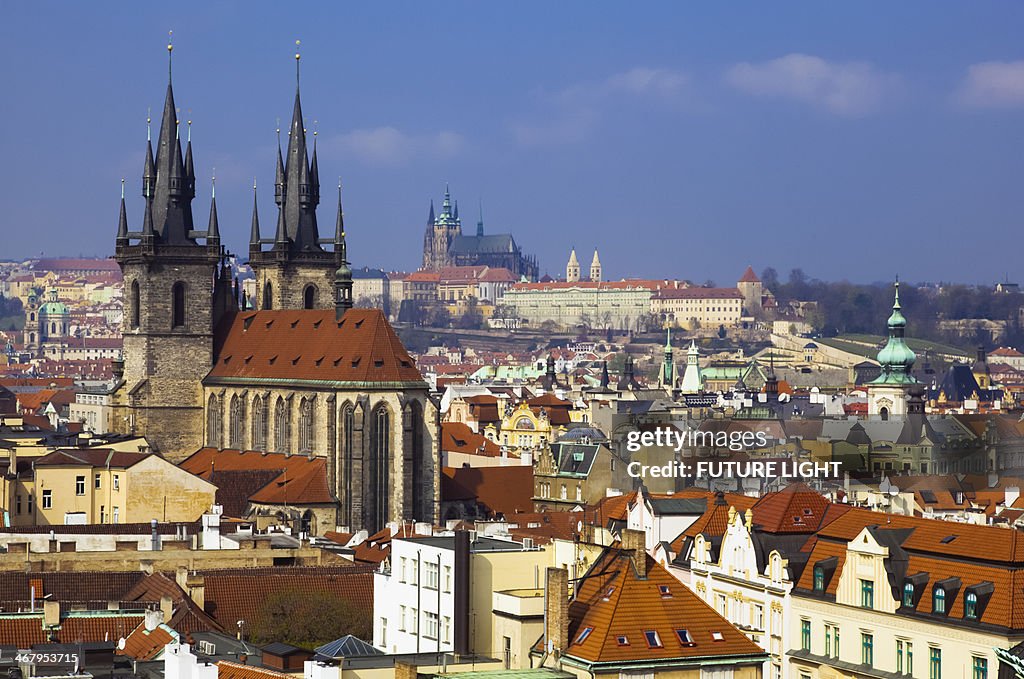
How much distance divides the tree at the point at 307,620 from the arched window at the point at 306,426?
42.5 metres

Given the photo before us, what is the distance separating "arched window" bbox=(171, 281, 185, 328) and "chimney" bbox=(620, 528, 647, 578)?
67.9 metres

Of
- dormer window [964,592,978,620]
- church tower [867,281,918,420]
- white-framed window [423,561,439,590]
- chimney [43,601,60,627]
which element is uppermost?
church tower [867,281,918,420]

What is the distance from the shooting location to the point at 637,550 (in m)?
36.2

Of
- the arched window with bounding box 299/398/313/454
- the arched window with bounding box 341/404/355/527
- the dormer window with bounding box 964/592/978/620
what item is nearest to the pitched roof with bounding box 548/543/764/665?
the dormer window with bounding box 964/592/978/620

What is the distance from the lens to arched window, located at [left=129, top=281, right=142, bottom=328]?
10344 cm

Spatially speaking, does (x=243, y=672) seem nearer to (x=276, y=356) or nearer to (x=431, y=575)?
(x=431, y=575)

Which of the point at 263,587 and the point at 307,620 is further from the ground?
the point at 263,587

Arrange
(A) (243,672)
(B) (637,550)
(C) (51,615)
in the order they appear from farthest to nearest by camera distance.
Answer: (C) (51,615)
(B) (637,550)
(A) (243,672)

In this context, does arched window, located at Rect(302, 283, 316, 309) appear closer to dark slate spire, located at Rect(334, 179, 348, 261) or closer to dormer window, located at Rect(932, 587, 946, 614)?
dark slate spire, located at Rect(334, 179, 348, 261)

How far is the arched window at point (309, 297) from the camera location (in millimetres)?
109125

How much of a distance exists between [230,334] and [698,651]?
6985 centimetres

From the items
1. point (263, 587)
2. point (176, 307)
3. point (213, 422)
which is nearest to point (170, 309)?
point (176, 307)

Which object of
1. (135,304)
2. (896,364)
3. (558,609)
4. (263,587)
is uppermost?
(135,304)

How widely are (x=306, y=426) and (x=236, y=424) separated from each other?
6875mm
